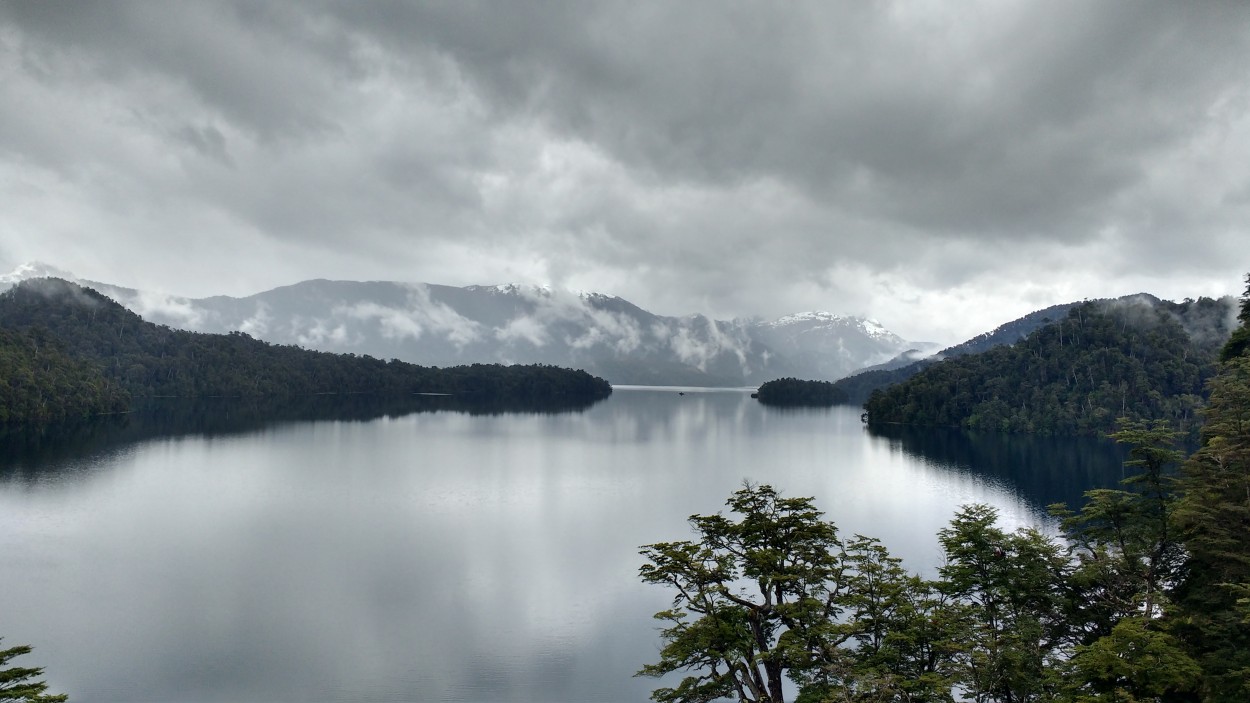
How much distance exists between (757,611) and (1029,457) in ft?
338

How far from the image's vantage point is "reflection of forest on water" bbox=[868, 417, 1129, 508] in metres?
74.5

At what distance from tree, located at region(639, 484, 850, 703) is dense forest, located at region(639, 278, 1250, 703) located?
8 cm

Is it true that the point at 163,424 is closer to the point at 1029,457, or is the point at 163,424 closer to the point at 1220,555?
the point at 1220,555

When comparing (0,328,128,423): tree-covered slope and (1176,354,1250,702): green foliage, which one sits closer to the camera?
(1176,354,1250,702): green foliage

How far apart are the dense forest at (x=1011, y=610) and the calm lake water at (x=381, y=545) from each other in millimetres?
8104

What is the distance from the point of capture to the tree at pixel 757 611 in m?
21.2

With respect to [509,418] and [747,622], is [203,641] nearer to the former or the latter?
[747,622]

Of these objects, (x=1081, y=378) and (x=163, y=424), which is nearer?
(x=163, y=424)

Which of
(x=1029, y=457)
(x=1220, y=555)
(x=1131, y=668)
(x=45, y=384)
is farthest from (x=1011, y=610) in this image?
(x=45, y=384)

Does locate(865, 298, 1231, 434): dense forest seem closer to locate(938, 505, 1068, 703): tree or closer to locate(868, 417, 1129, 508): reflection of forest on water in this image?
locate(868, 417, 1129, 508): reflection of forest on water

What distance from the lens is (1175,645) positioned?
19.3 meters

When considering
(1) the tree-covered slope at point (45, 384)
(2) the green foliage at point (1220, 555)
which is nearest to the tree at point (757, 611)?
(2) the green foliage at point (1220, 555)

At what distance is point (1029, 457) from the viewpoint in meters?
105

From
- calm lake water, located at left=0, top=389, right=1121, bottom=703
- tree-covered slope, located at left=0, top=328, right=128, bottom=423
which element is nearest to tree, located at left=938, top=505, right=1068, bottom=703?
calm lake water, located at left=0, top=389, right=1121, bottom=703
